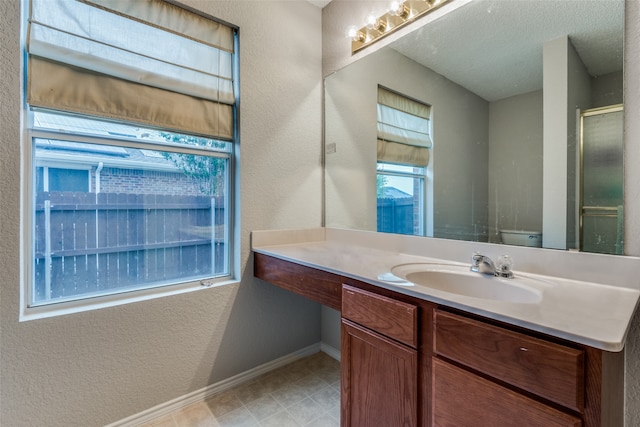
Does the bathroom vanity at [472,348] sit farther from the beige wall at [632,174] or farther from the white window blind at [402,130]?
the white window blind at [402,130]

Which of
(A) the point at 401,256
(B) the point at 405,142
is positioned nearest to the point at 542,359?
(A) the point at 401,256

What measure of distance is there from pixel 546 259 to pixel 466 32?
Answer: 1.11 m

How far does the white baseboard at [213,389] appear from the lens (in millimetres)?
1476

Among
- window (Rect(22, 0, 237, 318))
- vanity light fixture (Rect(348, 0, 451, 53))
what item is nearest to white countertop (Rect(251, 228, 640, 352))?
window (Rect(22, 0, 237, 318))

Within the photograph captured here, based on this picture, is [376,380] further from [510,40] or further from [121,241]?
[510,40]

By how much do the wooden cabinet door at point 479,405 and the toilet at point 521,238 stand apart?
692 millimetres

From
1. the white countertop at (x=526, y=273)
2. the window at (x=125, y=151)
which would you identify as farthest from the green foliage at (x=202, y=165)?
the white countertop at (x=526, y=273)

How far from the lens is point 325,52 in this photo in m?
2.13

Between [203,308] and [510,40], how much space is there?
2007 mm

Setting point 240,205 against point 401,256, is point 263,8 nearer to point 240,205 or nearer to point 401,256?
point 240,205

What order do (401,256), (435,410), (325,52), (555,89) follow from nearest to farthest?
1. (435,410)
2. (555,89)
3. (401,256)
4. (325,52)

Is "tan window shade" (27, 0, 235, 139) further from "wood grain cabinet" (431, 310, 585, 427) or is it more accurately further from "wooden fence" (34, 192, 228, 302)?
"wood grain cabinet" (431, 310, 585, 427)

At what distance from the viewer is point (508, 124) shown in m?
1.29

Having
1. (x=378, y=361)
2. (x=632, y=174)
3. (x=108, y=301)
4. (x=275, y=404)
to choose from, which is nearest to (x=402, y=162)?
(x=632, y=174)
